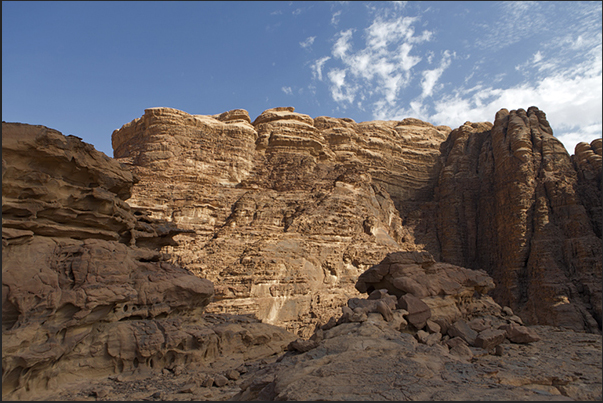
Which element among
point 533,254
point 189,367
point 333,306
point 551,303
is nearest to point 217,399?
point 189,367

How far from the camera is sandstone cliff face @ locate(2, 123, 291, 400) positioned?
7.68 metres

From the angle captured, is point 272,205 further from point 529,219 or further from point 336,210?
point 529,219

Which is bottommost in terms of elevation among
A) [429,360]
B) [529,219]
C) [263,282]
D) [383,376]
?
[383,376]

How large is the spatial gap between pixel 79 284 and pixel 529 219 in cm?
3365

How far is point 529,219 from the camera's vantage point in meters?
30.9

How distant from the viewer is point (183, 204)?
2878 centimetres

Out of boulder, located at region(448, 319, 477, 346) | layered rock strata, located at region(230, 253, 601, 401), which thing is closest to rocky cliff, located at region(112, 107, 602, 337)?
layered rock strata, located at region(230, 253, 601, 401)

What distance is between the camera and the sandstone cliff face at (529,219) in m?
26.2

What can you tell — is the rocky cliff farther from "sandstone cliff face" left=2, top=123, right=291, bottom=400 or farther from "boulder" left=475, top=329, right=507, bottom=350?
"boulder" left=475, top=329, right=507, bottom=350

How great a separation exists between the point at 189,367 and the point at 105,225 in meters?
4.75

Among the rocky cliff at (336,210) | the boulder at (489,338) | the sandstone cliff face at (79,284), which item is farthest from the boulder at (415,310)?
the rocky cliff at (336,210)

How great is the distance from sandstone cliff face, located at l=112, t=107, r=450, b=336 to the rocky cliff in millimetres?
104

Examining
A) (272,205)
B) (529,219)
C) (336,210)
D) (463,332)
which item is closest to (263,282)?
(272,205)

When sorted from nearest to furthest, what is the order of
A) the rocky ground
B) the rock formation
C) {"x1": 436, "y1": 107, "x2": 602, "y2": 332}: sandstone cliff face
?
the rocky ground → the rock formation → {"x1": 436, "y1": 107, "x2": 602, "y2": 332}: sandstone cliff face
